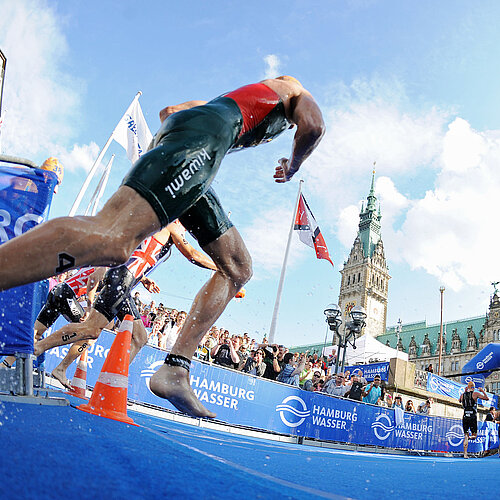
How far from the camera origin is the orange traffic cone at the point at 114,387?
117 inches

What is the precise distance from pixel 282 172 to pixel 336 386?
1109cm

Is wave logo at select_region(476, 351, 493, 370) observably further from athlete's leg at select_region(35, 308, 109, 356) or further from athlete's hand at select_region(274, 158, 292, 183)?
athlete's hand at select_region(274, 158, 292, 183)

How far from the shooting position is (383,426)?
12.4m

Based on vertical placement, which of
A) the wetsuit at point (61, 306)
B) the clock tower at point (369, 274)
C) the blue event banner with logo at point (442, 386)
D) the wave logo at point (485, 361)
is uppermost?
Answer: the clock tower at point (369, 274)

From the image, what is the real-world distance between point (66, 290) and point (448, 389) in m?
26.7

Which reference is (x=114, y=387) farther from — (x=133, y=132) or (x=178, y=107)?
(x=133, y=132)

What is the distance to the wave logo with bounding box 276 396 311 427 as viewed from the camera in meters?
9.53

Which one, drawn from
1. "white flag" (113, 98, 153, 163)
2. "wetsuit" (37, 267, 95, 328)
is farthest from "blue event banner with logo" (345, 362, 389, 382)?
"wetsuit" (37, 267, 95, 328)

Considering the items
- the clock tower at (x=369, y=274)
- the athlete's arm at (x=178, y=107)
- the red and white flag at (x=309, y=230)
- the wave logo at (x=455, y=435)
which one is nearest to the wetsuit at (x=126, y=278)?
the athlete's arm at (x=178, y=107)

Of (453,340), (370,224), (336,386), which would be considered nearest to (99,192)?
(336,386)

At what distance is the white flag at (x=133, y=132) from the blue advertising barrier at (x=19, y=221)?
8989 millimetres

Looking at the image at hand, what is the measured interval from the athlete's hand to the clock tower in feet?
314

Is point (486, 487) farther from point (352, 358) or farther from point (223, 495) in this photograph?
point (352, 358)

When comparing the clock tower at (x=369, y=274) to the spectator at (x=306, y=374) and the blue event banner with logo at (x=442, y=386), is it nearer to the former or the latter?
the blue event banner with logo at (x=442, y=386)
